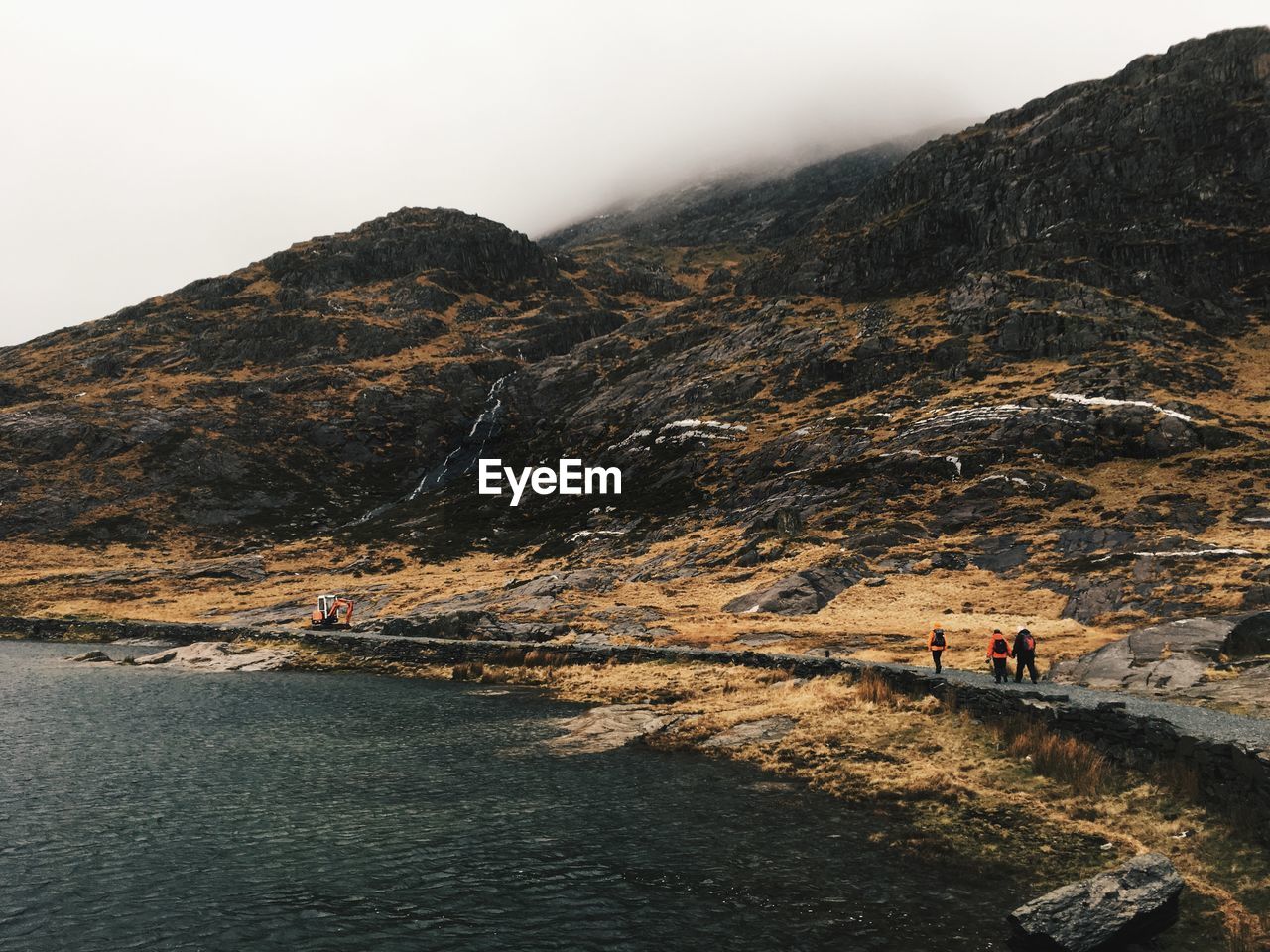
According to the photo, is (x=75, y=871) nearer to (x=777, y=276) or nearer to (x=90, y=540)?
(x=90, y=540)

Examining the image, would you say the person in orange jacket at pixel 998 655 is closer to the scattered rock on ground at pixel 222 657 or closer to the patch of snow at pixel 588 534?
the scattered rock on ground at pixel 222 657

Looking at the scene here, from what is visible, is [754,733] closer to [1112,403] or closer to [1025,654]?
[1025,654]

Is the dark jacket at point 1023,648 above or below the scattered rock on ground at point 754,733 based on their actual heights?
above

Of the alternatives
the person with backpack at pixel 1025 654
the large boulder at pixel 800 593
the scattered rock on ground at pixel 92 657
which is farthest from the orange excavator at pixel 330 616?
the person with backpack at pixel 1025 654

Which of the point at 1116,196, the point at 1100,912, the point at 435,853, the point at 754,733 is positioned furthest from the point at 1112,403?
the point at 435,853

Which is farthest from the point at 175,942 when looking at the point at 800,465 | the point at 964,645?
the point at 800,465

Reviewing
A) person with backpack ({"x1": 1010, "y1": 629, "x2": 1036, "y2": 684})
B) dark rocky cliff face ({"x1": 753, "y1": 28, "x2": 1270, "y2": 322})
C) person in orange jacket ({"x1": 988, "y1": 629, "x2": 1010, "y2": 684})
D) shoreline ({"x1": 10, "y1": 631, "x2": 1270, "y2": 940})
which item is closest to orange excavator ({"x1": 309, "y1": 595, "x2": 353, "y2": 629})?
shoreline ({"x1": 10, "y1": 631, "x2": 1270, "y2": 940})
